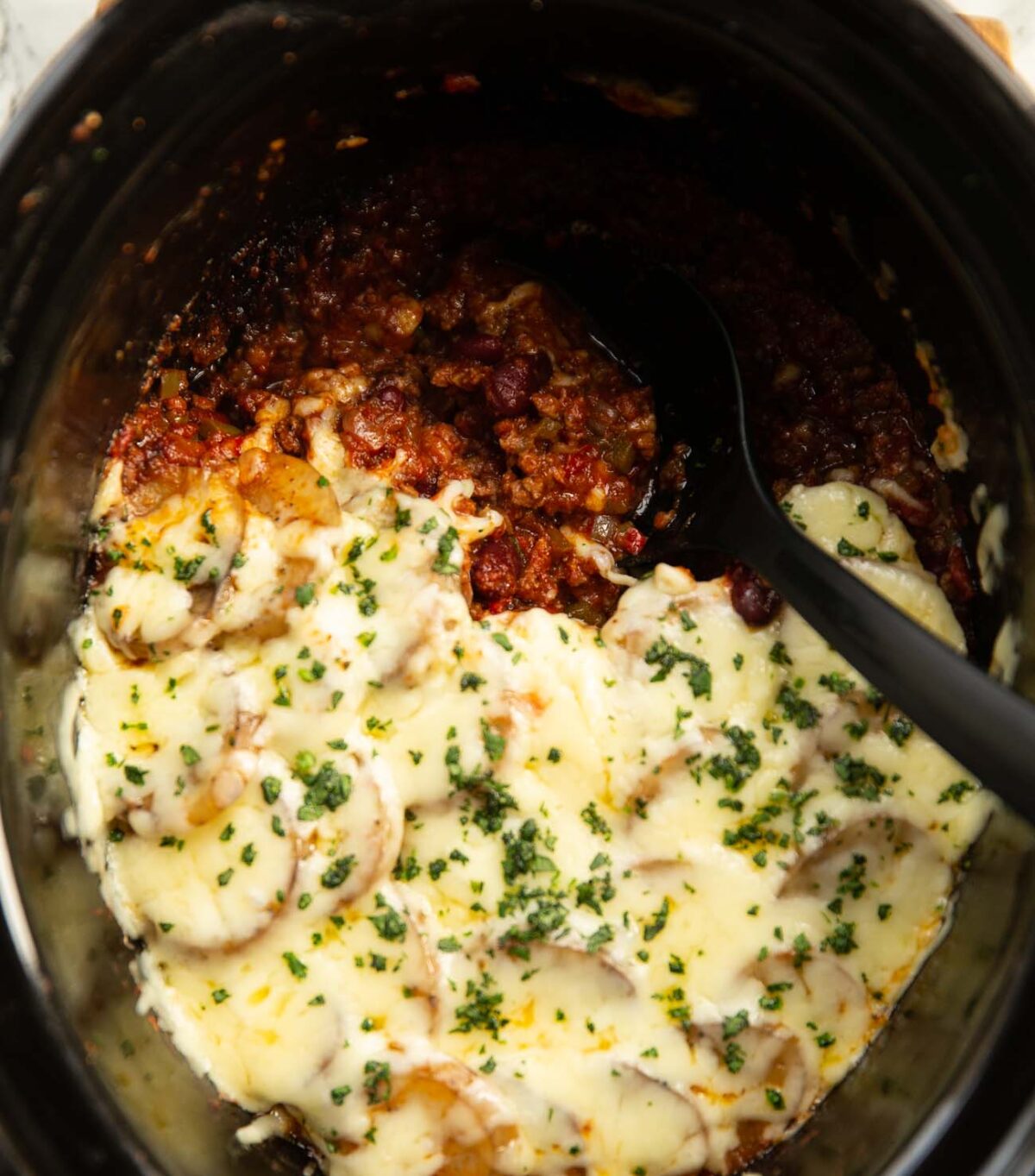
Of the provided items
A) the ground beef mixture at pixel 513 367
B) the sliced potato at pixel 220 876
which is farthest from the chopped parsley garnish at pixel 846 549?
the sliced potato at pixel 220 876

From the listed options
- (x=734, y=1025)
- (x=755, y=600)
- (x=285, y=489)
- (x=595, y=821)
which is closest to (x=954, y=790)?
(x=755, y=600)

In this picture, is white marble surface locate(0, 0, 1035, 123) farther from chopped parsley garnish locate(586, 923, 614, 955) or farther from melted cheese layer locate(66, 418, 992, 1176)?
chopped parsley garnish locate(586, 923, 614, 955)

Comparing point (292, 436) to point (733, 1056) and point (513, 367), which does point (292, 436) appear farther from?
point (733, 1056)

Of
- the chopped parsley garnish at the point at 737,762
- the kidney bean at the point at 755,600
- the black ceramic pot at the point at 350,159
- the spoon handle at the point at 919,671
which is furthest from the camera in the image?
the kidney bean at the point at 755,600

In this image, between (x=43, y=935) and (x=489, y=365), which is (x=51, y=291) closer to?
(x=489, y=365)

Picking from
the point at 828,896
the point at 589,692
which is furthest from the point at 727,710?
the point at 828,896

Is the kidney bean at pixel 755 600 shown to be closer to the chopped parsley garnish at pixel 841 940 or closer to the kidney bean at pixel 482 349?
the chopped parsley garnish at pixel 841 940
